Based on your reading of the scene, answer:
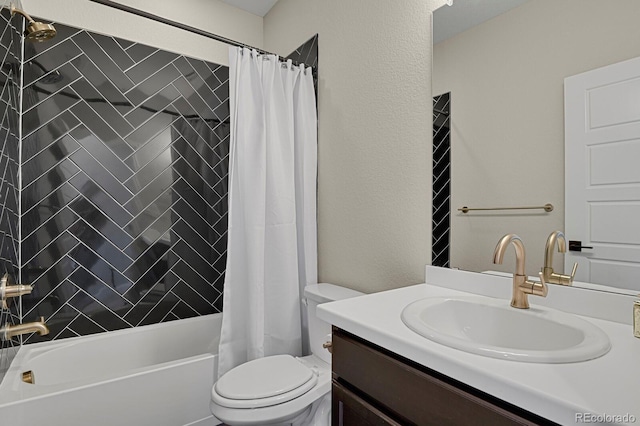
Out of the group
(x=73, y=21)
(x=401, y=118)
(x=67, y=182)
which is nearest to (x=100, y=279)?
(x=67, y=182)

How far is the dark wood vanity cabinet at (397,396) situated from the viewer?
0.62m

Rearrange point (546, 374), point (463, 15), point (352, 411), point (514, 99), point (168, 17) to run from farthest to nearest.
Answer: point (168, 17) < point (463, 15) < point (514, 99) < point (352, 411) < point (546, 374)

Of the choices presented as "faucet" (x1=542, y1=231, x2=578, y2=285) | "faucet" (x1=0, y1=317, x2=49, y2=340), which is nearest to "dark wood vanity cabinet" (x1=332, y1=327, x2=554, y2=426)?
"faucet" (x1=542, y1=231, x2=578, y2=285)

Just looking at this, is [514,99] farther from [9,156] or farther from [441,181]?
[9,156]

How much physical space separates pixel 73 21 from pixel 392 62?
1.87 metres

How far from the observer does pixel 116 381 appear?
1.42 meters

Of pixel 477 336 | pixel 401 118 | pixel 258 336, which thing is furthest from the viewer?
pixel 258 336

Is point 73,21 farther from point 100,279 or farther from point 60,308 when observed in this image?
point 60,308

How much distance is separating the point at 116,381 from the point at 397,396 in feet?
4.17

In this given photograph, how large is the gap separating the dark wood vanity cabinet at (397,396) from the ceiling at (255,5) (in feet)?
8.03

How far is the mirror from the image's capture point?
3.18 ft

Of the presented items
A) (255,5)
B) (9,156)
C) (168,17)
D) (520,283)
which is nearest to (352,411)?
(520,283)

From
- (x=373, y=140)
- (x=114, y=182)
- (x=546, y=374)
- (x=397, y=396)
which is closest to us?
(x=546, y=374)

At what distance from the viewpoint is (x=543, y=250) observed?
1.05 metres
